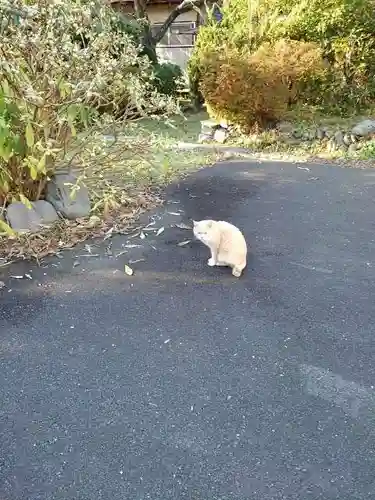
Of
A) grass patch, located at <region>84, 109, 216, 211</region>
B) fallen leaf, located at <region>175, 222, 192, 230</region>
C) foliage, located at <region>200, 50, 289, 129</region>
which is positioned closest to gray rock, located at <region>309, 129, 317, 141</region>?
foliage, located at <region>200, 50, 289, 129</region>

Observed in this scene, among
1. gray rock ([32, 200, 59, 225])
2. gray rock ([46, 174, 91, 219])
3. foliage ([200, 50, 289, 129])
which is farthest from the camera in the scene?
foliage ([200, 50, 289, 129])

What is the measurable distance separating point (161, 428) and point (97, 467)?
297mm

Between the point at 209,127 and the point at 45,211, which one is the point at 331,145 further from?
the point at 45,211

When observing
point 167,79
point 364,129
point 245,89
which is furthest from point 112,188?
point 167,79

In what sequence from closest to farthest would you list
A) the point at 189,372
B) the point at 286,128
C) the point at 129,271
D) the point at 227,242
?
the point at 189,372 < the point at 227,242 < the point at 129,271 < the point at 286,128

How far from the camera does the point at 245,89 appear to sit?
7129mm

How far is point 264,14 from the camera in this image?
26.6 feet

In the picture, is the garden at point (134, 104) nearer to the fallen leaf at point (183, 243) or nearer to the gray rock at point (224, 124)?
the gray rock at point (224, 124)

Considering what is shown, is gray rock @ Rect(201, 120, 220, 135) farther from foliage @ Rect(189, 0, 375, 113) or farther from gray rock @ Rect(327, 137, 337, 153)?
gray rock @ Rect(327, 137, 337, 153)

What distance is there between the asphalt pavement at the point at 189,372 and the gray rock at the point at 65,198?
56 cm

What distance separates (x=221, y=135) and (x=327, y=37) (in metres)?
2.65

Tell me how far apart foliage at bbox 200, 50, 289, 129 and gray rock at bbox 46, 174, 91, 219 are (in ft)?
13.4

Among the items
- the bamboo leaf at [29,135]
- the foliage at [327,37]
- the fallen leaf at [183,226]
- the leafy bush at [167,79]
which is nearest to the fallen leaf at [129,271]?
the fallen leaf at [183,226]

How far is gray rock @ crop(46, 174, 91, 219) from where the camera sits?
13.1 ft
